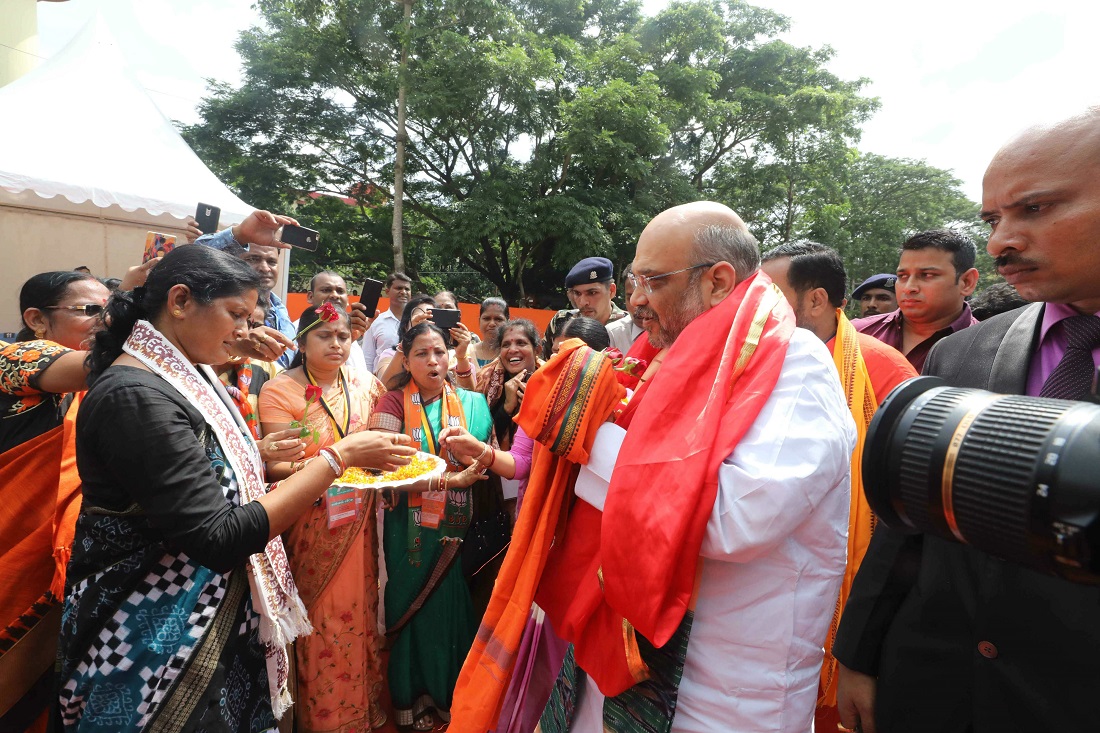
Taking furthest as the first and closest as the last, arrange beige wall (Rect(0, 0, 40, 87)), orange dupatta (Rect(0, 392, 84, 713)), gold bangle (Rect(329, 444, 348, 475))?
beige wall (Rect(0, 0, 40, 87))
orange dupatta (Rect(0, 392, 84, 713))
gold bangle (Rect(329, 444, 348, 475))

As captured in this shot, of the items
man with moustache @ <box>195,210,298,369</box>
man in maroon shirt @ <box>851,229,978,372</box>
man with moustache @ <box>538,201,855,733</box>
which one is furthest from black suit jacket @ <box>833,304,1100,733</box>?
man with moustache @ <box>195,210,298,369</box>

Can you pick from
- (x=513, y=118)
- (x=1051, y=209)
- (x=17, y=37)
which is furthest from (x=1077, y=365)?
(x=17, y=37)

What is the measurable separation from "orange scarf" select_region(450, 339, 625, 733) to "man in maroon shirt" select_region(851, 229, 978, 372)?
2.36 metres

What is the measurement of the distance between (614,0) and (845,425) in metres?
19.1

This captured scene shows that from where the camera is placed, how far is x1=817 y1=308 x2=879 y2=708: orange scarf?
2330 mm

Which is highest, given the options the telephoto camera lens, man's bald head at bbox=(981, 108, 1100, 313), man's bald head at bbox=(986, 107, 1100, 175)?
man's bald head at bbox=(986, 107, 1100, 175)

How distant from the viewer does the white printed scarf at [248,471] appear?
1698 mm

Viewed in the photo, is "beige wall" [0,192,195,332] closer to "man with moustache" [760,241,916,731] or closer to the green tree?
"man with moustache" [760,241,916,731]

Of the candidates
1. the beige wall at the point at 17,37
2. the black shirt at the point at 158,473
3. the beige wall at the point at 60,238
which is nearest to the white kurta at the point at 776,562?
the black shirt at the point at 158,473

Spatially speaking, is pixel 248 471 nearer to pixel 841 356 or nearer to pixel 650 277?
pixel 650 277

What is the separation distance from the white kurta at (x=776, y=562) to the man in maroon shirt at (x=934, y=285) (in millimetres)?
2129

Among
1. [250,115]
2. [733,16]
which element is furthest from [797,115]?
[250,115]

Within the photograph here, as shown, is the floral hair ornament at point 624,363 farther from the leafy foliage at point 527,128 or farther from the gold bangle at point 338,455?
the leafy foliage at point 527,128

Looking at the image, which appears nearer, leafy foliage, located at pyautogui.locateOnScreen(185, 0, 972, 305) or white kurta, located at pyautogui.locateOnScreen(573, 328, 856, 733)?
white kurta, located at pyautogui.locateOnScreen(573, 328, 856, 733)
